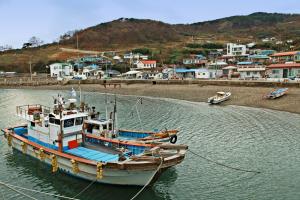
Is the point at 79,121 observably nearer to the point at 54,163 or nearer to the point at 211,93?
the point at 54,163

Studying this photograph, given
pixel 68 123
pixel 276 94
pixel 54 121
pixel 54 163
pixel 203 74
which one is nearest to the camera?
pixel 54 163

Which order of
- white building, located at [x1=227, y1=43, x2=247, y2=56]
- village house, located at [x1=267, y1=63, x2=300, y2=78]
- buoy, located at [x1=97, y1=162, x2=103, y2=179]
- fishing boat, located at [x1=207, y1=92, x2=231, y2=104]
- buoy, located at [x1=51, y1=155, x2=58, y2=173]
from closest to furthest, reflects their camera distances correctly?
1. buoy, located at [x1=97, y1=162, x2=103, y2=179]
2. buoy, located at [x1=51, y1=155, x2=58, y2=173]
3. fishing boat, located at [x1=207, y1=92, x2=231, y2=104]
4. village house, located at [x1=267, y1=63, x2=300, y2=78]
5. white building, located at [x1=227, y1=43, x2=247, y2=56]

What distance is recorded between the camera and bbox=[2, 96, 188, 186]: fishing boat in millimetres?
16656

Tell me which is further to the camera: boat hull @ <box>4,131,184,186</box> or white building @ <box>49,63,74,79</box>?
white building @ <box>49,63,74,79</box>

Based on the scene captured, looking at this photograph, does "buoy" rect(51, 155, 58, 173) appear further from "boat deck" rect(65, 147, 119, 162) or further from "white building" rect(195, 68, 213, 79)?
"white building" rect(195, 68, 213, 79)

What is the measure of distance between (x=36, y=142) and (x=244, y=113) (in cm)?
2739

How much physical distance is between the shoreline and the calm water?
5.87m

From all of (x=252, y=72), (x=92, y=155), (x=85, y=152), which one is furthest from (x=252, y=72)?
(x=92, y=155)

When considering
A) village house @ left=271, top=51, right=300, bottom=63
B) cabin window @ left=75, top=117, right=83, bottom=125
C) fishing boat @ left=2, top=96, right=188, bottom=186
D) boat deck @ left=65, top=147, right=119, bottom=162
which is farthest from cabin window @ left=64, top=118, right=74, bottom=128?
village house @ left=271, top=51, right=300, bottom=63

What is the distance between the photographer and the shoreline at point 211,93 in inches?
1697

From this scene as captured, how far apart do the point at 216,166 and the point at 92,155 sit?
351 inches

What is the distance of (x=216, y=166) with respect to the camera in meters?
21.2

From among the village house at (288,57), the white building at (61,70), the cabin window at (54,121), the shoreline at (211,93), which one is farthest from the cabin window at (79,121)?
the white building at (61,70)

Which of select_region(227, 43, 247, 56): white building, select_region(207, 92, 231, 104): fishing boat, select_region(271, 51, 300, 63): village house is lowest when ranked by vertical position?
select_region(207, 92, 231, 104): fishing boat
